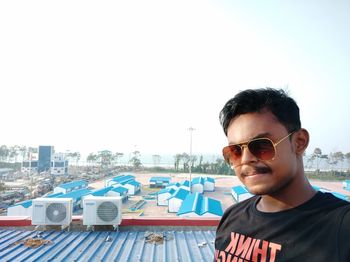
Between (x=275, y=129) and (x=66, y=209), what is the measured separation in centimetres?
646

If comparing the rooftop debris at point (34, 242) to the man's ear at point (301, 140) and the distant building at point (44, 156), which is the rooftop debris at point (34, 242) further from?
the distant building at point (44, 156)

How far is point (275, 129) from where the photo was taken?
4.28 feet

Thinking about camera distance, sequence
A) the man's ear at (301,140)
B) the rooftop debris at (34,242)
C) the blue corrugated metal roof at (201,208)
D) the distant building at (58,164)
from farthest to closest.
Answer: the distant building at (58,164), the blue corrugated metal roof at (201,208), the rooftop debris at (34,242), the man's ear at (301,140)

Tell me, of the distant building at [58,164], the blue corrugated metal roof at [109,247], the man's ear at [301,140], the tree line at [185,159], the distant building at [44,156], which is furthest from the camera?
the tree line at [185,159]

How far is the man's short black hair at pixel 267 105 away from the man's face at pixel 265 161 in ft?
0.10

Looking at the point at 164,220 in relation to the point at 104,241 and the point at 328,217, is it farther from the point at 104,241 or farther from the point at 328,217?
the point at 328,217

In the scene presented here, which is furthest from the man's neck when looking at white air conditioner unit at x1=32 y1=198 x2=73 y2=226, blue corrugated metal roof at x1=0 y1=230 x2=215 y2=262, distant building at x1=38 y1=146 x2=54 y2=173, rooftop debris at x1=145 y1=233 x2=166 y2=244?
distant building at x1=38 y1=146 x2=54 y2=173

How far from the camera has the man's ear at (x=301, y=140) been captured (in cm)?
137

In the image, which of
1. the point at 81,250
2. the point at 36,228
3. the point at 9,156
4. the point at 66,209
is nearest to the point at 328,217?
the point at 81,250

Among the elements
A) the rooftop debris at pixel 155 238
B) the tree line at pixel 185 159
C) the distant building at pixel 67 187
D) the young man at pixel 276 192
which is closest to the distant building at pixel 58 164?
the tree line at pixel 185 159

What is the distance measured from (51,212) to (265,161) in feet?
21.2

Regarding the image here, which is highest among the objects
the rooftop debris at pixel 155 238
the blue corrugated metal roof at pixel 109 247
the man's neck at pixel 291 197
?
the man's neck at pixel 291 197

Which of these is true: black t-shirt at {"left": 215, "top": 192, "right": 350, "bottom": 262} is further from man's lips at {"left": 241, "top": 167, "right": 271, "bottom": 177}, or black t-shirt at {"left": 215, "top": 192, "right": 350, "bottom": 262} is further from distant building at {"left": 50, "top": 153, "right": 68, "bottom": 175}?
distant building at {"left": 50, "top": 153, "right": 68, "bottom": 175}

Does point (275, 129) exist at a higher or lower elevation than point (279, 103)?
lower
